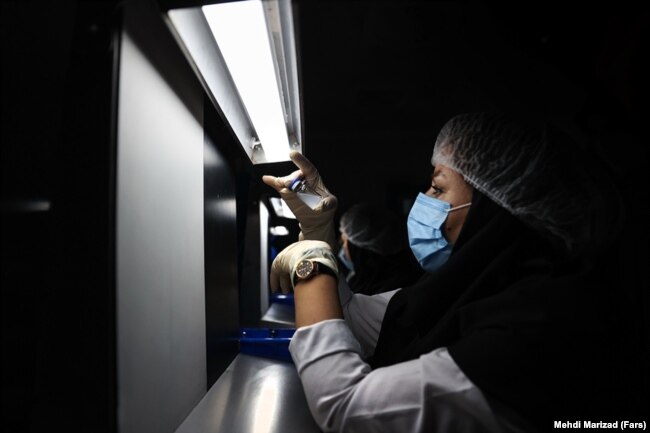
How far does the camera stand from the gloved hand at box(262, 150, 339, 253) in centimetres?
105

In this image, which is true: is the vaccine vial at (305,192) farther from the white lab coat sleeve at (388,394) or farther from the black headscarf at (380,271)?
the black headscarf at (380,271)

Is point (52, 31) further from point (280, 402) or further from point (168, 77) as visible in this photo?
point (280, 402)

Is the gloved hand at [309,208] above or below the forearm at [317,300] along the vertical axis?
above

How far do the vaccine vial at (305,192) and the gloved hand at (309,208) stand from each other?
11 millimetres

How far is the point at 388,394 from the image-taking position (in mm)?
609

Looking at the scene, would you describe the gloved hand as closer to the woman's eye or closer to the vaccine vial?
the vaccine vial

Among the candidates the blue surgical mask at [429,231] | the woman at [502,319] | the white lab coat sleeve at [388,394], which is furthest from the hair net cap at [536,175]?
the white lab coat sleeve at [388,394]

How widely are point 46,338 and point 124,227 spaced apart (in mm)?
194

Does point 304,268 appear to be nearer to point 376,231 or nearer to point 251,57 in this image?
point 251,57

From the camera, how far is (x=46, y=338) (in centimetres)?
49

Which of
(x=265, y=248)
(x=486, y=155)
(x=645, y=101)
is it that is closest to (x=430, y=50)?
(x=486, y=155)

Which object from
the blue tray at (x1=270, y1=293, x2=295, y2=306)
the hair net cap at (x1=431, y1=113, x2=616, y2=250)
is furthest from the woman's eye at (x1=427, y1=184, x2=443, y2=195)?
the blue tray at (x1=270, y1=293, x2=295, y2=306)

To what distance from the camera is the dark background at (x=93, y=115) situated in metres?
0.46

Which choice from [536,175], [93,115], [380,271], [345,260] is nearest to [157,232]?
[93,115]
